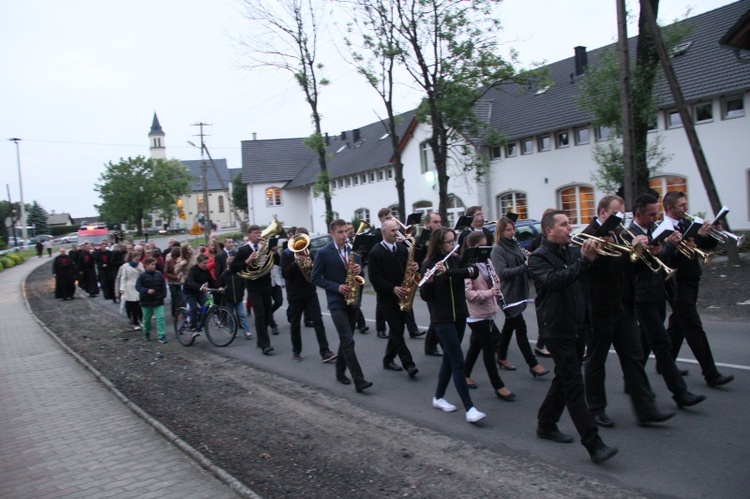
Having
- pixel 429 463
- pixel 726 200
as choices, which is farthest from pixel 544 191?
pixel 429 463

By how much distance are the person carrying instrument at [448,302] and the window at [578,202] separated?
22602 millimetres

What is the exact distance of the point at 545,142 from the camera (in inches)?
1178

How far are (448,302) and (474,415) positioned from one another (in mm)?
1102

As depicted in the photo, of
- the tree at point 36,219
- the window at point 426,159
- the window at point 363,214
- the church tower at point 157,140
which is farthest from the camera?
the church tower at point 157,140

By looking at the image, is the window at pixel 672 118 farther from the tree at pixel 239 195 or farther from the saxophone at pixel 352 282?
the tree at pixel 239 195

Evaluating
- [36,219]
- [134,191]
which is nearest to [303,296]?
[134,191]

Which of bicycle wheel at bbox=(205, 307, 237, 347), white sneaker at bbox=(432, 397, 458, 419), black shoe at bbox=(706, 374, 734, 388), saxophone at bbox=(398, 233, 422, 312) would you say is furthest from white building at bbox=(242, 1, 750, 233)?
bicycle wheel at bbox=(205, 307, 237, 347)

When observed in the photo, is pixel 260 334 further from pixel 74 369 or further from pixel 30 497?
pixel 30 497

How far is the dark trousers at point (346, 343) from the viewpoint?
7.39m

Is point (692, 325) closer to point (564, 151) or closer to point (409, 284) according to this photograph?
point (409, 284)

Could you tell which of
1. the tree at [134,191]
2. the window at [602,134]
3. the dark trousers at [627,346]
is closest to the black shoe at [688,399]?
the dark trousers at [627,346]

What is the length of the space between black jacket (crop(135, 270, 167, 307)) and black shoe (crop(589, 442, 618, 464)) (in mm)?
Answer: 9216

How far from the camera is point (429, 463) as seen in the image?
5.11 metres

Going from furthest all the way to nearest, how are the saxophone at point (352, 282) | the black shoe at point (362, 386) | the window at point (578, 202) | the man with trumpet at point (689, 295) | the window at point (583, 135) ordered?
1. the window at point (578, 202)
2. the window at point (583, 135)
3. the saxophone at point (352, 282)
4. the black shoe at point (362, 386)
5. the man with trumpet at point (689, 295)
